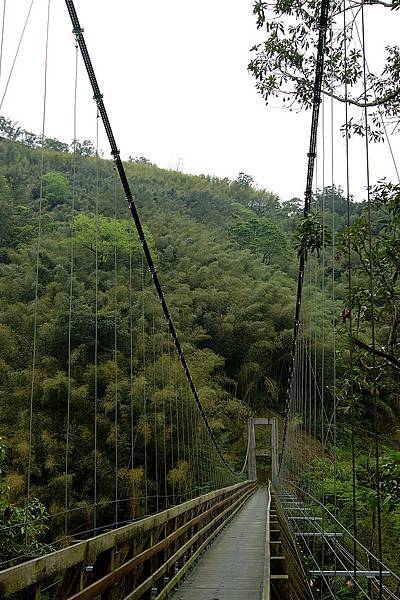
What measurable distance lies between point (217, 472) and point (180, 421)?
199cm

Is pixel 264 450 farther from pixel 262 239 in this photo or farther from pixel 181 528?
pixel 181 528

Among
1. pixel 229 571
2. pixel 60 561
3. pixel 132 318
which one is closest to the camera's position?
pixel 60 561

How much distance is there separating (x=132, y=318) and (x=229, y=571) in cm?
1102

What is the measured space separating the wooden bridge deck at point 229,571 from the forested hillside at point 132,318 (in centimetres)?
98

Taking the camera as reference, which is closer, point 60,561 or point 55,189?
point 60,561

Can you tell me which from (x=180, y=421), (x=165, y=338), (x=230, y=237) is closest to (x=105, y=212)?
(x=230, y=237)

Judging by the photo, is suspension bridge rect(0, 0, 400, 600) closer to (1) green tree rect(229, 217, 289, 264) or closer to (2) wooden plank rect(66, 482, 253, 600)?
(2) wooden plank rect(66, 482, 253, 600)

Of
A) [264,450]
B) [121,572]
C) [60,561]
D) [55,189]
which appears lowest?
[264,450]

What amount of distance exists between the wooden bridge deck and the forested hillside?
38.6 inches

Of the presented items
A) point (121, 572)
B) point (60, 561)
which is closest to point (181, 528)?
point (121, 572)

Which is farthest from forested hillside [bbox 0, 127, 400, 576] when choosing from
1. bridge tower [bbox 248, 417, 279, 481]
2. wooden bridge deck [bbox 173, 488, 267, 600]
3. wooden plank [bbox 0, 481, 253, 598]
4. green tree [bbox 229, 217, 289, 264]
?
wooden plank [bbox 0, 481, 253, 598]

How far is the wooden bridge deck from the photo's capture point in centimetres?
430

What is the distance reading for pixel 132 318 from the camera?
1605 centimetres

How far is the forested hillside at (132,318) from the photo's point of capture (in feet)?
32.7
